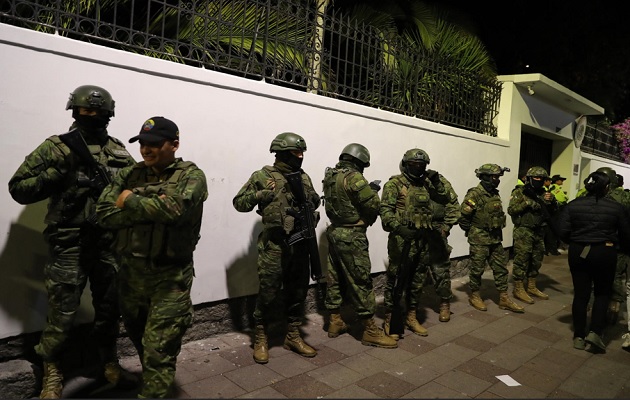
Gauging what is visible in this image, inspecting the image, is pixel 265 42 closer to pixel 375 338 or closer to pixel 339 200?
pixel 339 200

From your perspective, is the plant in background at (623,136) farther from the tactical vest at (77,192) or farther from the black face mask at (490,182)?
the tactical vest at (77,192)

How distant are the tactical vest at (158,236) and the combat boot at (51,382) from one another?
107cm

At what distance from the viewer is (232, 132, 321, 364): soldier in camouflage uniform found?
4000mm

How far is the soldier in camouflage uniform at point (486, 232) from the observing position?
623 centimetres

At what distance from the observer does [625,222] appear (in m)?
4.64

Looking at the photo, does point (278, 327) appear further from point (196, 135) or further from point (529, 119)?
point (529, 119)

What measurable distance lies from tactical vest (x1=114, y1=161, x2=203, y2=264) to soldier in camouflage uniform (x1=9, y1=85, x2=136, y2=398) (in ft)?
1.51

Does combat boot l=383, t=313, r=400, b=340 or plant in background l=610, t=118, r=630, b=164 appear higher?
plant in background l=610, t=118, r=630, b=164

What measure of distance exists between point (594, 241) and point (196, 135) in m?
4.12

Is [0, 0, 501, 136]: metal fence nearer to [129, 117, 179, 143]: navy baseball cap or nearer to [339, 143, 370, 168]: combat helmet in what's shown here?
[339, 143, 370, 168]: combat helmet

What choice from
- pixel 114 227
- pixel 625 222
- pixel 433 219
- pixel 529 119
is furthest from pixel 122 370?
pixel 529 119

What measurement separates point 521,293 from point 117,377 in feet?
18.6

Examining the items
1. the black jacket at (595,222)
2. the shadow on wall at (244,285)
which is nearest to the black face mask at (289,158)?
the shadow on wall at (244,285)

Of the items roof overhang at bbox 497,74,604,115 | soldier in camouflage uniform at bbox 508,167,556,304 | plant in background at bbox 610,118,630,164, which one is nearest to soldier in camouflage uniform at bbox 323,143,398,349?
soldier in camouflage uniform at bbox 508,167,556,304
